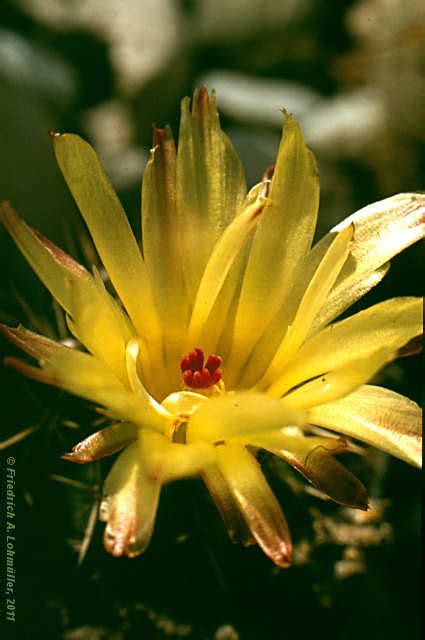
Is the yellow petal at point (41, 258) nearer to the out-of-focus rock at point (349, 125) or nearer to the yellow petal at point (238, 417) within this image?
the yellow petal at point (238, 417)

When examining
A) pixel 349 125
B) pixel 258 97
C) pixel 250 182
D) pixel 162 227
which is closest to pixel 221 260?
pixel 162 227

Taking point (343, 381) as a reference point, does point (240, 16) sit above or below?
above

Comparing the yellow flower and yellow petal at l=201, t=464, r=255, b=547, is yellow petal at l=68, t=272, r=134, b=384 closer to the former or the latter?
the yellow flower

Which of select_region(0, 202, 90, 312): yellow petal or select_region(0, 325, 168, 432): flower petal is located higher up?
select_region(0, 202, 90, 312): yellow petal

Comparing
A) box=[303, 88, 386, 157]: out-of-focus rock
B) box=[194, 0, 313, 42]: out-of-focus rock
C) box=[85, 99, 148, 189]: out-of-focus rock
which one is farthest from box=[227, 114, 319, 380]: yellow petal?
box=[194, 0, 313, 42]: out-of-focus rock

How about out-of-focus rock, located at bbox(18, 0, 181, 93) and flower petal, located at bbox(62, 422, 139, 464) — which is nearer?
flower petal, located at bbox(62, 422, 139, 464)

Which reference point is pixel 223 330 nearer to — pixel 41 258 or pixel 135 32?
pixel 41 258
